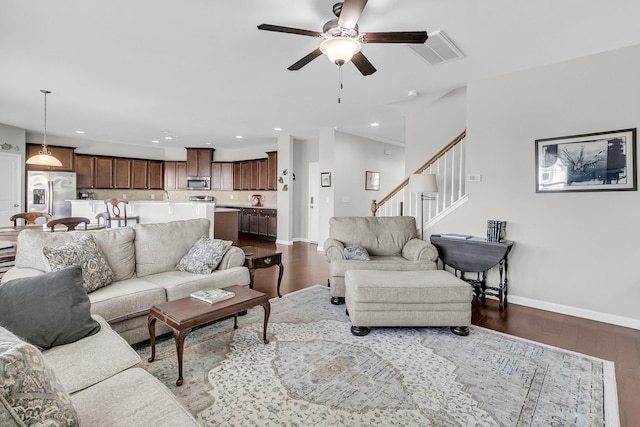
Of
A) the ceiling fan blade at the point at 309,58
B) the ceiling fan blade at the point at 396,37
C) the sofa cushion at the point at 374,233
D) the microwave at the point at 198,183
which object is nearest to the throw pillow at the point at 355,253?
the sofa cushion at the point at 374,233

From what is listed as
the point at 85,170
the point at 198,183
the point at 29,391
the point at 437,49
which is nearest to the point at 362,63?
the point at 437,49

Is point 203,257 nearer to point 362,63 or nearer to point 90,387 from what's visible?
point 90,387

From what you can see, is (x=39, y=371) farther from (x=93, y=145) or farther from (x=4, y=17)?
(x=93, y=145)

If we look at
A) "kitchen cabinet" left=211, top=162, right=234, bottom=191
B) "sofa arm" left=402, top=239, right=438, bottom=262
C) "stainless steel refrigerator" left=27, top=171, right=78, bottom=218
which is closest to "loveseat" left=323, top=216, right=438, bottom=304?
"sofa arm" left=402, top=239, right=438, bottom=262

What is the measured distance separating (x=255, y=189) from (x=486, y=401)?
7.63 meters

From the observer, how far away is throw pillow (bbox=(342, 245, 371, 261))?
3.50m

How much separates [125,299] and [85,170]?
24.3ft

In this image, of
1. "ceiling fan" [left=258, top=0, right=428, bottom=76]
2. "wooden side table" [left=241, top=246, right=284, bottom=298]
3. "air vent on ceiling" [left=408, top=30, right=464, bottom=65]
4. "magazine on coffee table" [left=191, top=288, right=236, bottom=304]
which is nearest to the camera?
"ceiling fan" [left=258, top=0, right=428, bottom=76]

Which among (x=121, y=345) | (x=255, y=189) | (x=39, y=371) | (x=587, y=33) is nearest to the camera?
(x=39, y=371)

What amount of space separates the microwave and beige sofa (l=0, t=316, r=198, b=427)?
792 cm

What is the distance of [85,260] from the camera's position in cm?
241

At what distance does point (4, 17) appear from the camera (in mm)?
2562

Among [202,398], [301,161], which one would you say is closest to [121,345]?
[202,398]

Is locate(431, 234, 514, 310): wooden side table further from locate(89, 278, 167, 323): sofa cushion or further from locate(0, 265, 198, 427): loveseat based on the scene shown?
locate(0, 265, 198, 427): loveseat
